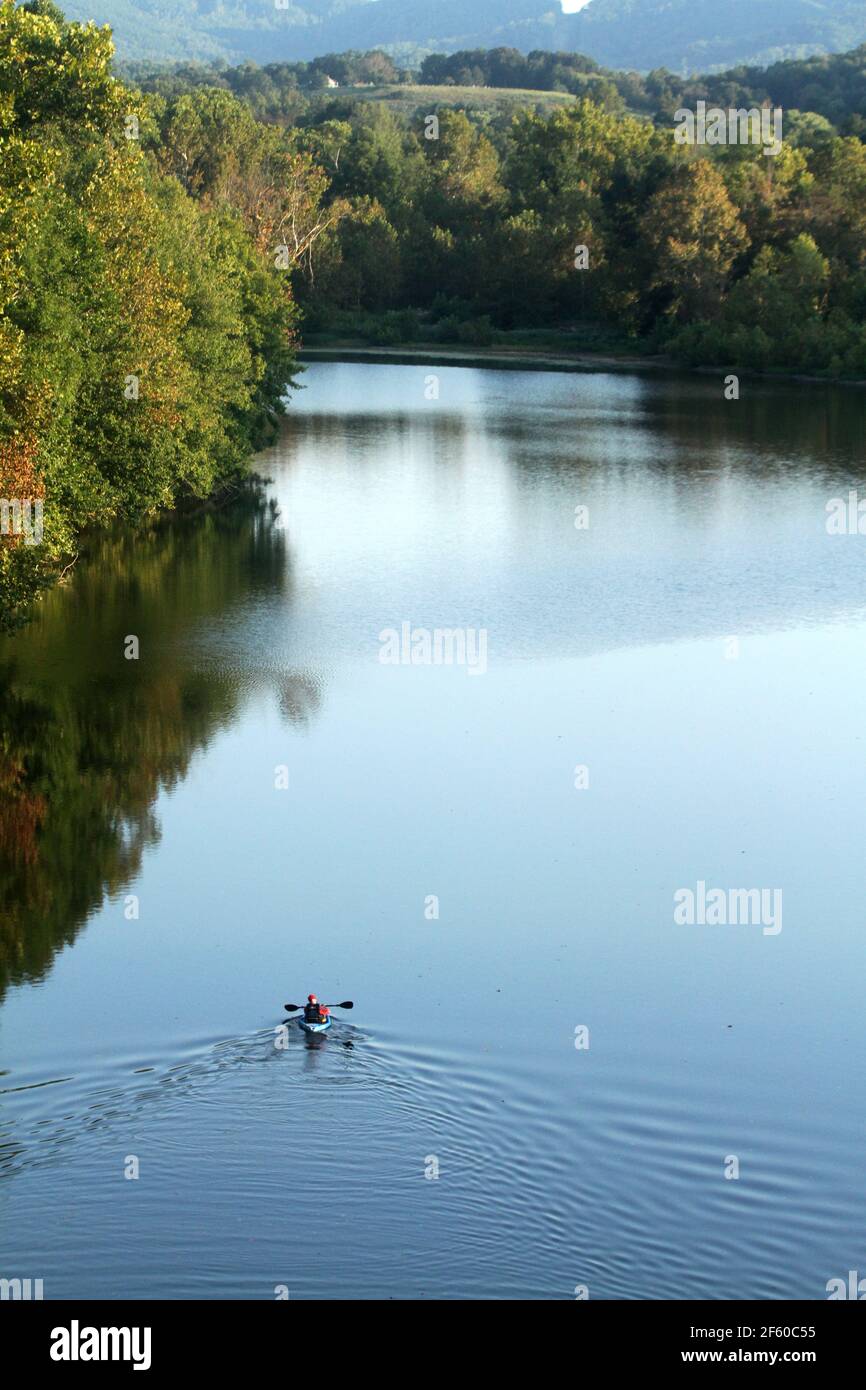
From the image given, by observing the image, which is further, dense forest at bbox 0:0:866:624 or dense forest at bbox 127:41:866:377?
dense forest at bbox 127:41:866:377

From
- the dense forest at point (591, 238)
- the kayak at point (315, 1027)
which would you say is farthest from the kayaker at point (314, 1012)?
the dense forest at point (591, 238)

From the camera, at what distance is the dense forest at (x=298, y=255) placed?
110 ft

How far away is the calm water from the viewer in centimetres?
1430

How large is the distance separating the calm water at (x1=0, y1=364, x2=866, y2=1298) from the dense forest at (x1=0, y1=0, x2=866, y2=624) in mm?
4032

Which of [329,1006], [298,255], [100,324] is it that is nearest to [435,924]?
[329,1006]

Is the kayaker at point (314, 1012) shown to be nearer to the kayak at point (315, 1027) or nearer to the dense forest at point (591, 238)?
the kayak at point (315, 1027)

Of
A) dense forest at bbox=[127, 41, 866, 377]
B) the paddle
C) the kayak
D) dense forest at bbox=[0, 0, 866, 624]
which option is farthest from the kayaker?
dense forest at bbox=[127, 41, 866, 377]

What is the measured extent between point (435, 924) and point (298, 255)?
75.3 meters

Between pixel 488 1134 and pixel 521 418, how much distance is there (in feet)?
193

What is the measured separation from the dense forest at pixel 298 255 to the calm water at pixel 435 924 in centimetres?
403

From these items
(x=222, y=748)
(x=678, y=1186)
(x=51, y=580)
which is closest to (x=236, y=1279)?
(x=678, y=1186)

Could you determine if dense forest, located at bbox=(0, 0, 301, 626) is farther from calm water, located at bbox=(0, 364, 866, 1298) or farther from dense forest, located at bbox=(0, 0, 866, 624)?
calm water, located at bbox=(0, 364, 866, 1298)

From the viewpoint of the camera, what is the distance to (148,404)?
38438mm
